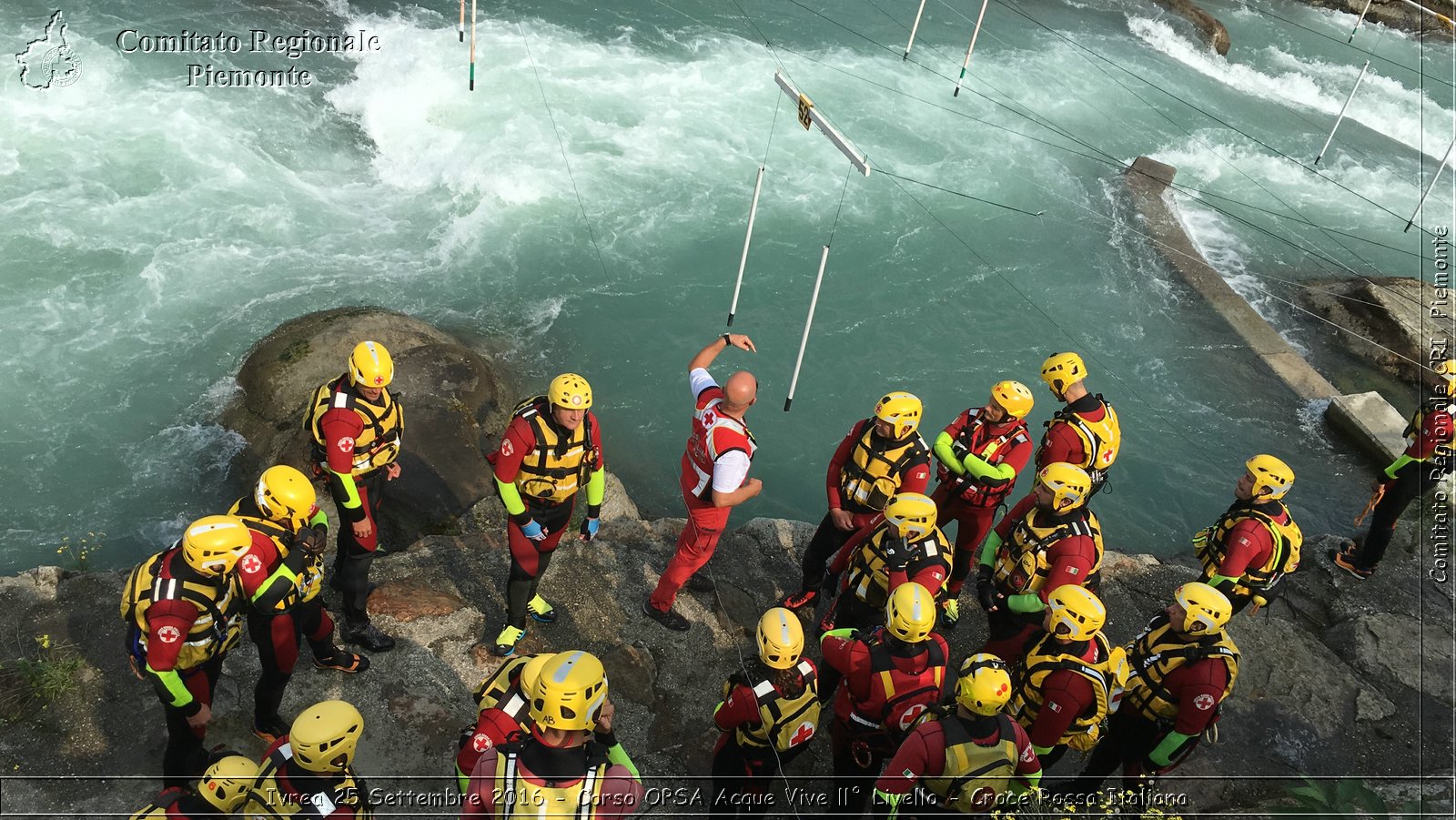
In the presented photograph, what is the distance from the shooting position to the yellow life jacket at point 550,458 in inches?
233

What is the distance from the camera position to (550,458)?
19.5 feet

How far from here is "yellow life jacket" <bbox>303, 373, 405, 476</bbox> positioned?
6121mm

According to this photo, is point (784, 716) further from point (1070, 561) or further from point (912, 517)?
point (1070, 561)

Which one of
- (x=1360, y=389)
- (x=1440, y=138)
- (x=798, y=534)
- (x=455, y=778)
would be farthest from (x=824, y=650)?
(x=1440, y=138)

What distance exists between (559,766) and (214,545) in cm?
219

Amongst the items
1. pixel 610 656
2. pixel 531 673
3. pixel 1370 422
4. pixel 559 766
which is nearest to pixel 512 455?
pixel 610 656

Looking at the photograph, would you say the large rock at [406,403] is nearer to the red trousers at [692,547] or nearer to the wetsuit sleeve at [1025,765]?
the red trousers at [692,547]

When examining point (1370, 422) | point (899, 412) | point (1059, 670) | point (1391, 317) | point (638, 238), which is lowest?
point (638, 238)

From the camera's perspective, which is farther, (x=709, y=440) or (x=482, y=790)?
(x=709, y=440)

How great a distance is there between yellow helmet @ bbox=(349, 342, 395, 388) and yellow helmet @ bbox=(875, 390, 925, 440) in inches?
125

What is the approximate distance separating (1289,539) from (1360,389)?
27.2ft

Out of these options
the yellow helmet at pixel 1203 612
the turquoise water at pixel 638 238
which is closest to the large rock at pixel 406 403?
the turquoise water at pixel 638 238

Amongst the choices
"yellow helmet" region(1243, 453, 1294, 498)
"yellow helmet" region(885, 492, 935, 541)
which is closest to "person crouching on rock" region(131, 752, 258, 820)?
"yellow helmet" region(885, 492, 935, 541)

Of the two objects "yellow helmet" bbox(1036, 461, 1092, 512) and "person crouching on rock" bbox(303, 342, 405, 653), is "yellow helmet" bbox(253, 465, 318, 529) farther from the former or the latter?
"yellow helmet" bbox(1036, 461, 1092, 512)
